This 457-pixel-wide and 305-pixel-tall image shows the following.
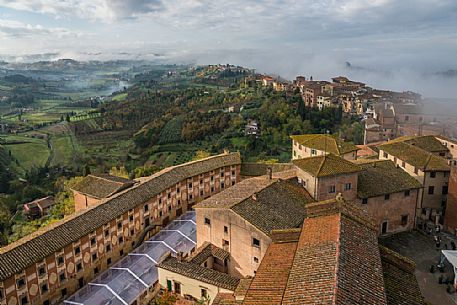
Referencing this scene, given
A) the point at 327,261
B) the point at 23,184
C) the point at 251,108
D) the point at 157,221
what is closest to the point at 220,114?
the point at 251,108

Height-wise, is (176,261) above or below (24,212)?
above

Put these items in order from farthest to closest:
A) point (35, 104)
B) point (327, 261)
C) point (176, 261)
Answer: point (35, 104)
point (176, 261)
point (327, 261)

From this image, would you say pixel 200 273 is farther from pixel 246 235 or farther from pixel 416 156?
pixel 416 156

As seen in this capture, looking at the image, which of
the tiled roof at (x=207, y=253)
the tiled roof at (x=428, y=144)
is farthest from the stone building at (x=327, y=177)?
the tiled roof at (x=428, y=144)

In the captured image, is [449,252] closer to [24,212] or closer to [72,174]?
[24,212]

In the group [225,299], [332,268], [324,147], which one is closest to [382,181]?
[324,147]

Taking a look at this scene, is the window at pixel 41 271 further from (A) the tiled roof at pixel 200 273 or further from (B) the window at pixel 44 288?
(A) the tiled roof at pixel 200 273

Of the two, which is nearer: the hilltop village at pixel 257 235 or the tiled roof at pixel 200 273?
the hilltop village at pixel 257 235
